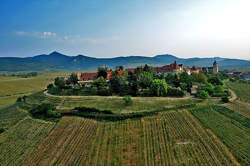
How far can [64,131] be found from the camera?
34.9 metres

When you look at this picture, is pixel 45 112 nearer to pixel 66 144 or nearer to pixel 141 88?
pixel 66 144

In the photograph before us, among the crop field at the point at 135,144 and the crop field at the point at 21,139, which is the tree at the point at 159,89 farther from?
the crop field at the point at 21,139

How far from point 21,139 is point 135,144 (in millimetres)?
26558

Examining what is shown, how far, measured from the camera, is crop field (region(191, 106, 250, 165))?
25.5m

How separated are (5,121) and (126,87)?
135 feet

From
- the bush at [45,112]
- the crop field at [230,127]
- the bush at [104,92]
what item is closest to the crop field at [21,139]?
the bush at [45,112]

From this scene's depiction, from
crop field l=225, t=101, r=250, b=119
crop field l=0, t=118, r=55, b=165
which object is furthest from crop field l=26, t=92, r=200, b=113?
crop field l=0, t=118, r=55, b=165

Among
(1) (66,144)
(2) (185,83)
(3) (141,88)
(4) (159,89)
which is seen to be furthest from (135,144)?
(2) (185,83)

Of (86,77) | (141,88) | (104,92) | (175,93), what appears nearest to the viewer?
(175,93)

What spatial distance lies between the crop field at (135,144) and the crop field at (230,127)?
1558mm

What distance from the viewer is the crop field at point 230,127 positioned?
25472mm

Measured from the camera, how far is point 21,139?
3322 centimetres

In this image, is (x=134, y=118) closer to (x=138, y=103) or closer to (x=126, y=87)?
(x=138, y=103)

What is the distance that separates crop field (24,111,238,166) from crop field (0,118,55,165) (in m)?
1.94
